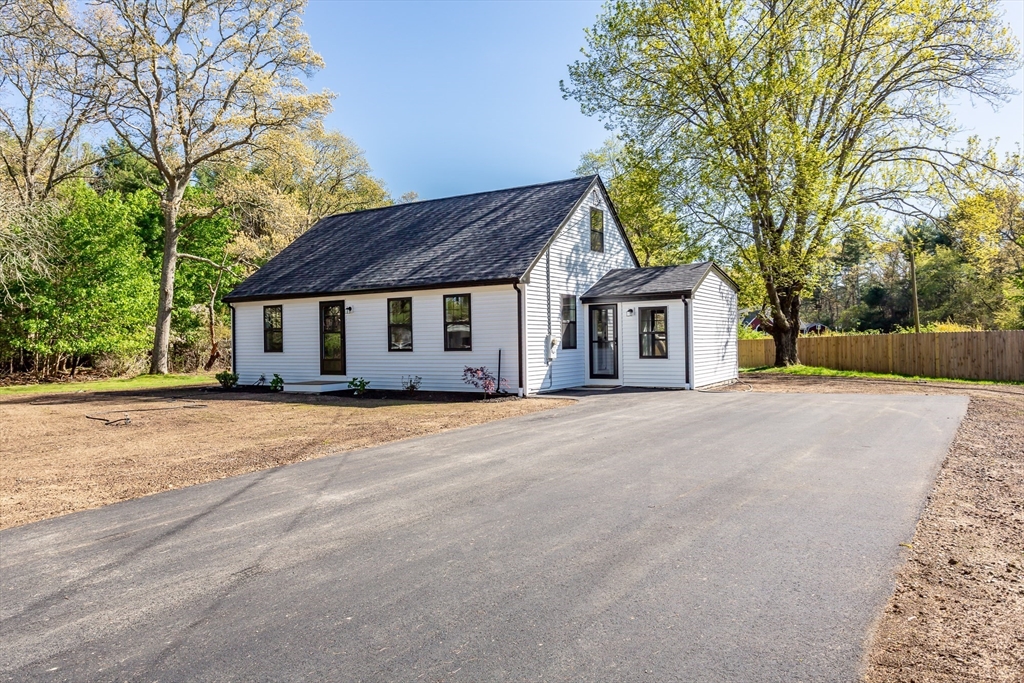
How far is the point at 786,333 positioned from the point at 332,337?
56.7 feet

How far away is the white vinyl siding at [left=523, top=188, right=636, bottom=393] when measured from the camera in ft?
49.7

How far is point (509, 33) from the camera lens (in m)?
16.0

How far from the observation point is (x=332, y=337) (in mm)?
17562

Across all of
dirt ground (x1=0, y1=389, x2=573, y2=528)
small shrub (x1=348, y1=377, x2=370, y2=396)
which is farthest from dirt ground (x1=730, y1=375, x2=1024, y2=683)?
small shrub (x1=348, y1=377, x2=370, y2=396)

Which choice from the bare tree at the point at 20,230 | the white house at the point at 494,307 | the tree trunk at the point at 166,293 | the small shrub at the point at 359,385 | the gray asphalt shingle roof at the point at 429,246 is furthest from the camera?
the tree trunk at the point at 166,293

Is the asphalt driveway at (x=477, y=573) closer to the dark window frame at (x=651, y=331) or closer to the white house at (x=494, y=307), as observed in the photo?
the white house at (x=494, y=307)

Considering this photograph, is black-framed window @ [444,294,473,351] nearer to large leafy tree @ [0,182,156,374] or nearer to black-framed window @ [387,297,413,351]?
black-framed window @ [387,297,413,351]

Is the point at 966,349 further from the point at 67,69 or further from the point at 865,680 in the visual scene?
the point at 67,69

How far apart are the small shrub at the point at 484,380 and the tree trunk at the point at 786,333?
14.2m

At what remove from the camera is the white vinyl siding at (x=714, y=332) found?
651 inches

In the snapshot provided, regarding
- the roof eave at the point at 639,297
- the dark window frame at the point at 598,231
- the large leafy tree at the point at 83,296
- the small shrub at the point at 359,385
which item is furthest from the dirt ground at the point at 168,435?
the dark window frame at the point at 598,231

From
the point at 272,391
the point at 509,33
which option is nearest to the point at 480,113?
the point at 509,33

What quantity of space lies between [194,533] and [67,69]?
79.4ft

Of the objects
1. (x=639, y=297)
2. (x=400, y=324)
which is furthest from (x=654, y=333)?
(x=400, y=324)
